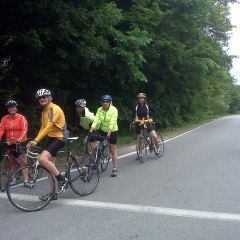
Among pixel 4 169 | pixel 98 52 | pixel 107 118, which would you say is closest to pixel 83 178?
pixel 4 169

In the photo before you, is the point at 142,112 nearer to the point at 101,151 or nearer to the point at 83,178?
the point at 101,151

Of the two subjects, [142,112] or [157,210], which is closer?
[157,210]

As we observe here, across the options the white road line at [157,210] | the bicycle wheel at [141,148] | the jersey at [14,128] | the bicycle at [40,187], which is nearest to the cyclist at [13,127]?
the jersey at [14,128]

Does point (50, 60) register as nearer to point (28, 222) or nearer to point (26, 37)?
point (26, 37)

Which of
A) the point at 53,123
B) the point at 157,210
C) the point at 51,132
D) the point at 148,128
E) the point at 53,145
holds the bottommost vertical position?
the point at 157,210

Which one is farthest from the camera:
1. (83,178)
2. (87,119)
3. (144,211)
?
(87,119)

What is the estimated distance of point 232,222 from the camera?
5.86m

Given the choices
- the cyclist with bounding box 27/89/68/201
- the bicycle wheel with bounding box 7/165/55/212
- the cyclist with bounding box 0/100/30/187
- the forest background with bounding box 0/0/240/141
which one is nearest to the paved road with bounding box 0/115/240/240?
the bicycle wheel with bounding box 7/165/55/212

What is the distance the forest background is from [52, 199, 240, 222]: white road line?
529cm

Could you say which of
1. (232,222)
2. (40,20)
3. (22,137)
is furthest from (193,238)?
(40,20)

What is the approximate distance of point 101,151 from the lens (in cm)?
891

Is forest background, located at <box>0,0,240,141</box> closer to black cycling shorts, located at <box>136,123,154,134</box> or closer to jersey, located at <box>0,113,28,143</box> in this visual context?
black cycling shorts, located at <box>136,123,154,134</box>

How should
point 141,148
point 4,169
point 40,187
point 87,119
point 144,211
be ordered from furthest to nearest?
point 141,148 < point 87,119 < point 4,169 < point 40,187 < point 144,211

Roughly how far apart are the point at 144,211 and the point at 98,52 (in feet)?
30.2
